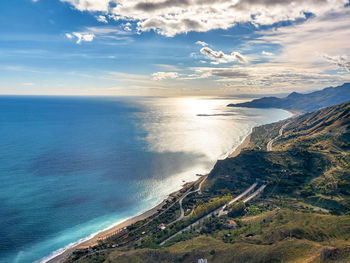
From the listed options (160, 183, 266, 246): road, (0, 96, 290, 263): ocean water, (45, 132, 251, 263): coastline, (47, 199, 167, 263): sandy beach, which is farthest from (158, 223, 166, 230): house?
(0, 96, 290, 263): ocean water

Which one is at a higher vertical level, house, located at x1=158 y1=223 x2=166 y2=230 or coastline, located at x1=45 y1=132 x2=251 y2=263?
house, located at x1=158 y1=223 x2=166 y2=230

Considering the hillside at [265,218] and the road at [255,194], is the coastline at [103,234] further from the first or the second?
the road at [255,194]

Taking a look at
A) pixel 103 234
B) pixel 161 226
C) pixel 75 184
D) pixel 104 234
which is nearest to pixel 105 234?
pixel 104 234

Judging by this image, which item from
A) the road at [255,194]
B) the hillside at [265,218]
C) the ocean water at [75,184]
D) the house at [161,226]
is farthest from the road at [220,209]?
the ocean water at [75,184]

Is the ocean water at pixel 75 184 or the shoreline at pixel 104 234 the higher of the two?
the ocean water at pixel 75 184

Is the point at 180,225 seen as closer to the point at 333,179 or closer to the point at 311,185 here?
the point at 311,185

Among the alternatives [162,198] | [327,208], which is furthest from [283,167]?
[162,198]

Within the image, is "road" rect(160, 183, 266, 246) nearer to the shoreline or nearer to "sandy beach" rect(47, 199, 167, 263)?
the shoreline

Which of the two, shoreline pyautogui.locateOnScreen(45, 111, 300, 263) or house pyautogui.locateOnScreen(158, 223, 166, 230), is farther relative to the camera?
house pyautogui.locateOnScreen(158, 223, 166, 230)

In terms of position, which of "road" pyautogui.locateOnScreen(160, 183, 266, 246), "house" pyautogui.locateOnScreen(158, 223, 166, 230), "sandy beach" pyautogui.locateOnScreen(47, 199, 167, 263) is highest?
"road" pyautogui.locateOnScreen(160, 183, 266, 246)

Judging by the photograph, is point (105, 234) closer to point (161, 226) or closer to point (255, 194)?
point (161, 226)
